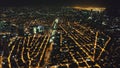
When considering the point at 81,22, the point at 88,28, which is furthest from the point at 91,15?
the point at 88,28

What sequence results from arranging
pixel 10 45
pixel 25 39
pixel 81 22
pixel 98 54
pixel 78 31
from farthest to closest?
pixel 81 22 < pixel 78 31 < pixel 25 39 < pixel 10 45 < pixel 98 54

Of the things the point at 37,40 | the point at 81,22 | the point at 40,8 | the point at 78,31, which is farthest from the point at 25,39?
the point at 40,8

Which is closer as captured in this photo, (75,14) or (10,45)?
(10,45)

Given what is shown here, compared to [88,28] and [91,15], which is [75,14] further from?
[88,28]

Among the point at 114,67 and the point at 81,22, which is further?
the point at 81,22

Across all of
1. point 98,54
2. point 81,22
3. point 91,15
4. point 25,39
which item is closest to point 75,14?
point 91,15

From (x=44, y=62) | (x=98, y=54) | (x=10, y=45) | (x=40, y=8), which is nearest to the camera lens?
(x=44, y=62)

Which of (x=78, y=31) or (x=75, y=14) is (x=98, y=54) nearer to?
(x=78, y=31)

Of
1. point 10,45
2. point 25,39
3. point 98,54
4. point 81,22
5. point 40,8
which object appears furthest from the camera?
point 40,8

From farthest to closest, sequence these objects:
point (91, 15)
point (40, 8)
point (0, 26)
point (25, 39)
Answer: point (40, 8) < point (91, 15) < point (0, 26) < point (25, 39)
